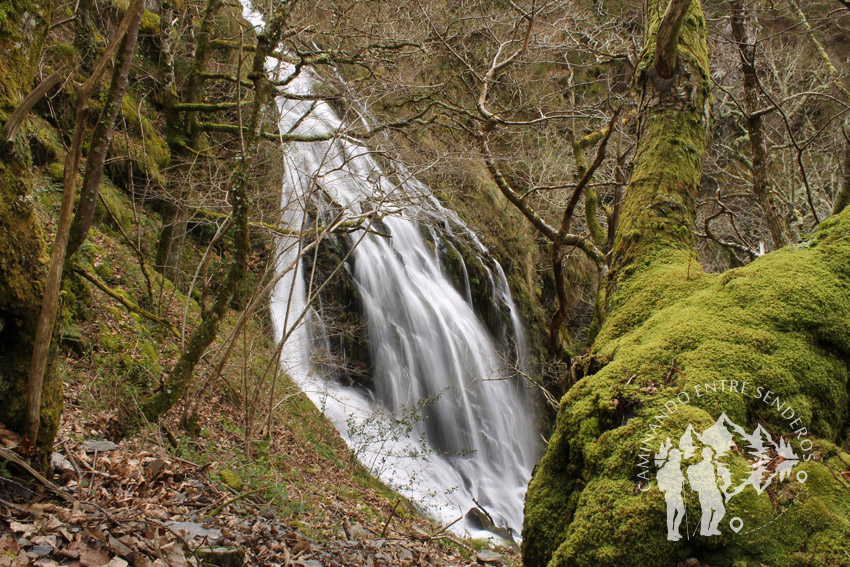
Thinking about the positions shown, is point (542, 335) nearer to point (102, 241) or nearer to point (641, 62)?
point (102, 241)

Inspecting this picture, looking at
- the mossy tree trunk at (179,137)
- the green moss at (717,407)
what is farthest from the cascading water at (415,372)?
the green moss at (717,407)

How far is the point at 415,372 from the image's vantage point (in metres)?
10.2

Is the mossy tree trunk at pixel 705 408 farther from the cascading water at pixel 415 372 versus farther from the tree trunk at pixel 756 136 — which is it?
the cascading water at pixel 415 372

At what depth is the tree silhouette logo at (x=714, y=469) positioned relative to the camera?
1662 mm

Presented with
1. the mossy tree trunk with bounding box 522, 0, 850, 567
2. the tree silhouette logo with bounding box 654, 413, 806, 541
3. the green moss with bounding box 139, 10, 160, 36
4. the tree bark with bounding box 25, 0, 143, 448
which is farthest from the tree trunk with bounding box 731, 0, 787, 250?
the green moss with bounding box 139, 10, 160, 36

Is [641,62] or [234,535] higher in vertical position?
[641,62]

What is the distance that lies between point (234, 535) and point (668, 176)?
343 centimetres

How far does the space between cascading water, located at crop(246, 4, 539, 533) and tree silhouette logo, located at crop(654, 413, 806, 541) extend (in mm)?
6410

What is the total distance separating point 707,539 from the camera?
5.37 feet

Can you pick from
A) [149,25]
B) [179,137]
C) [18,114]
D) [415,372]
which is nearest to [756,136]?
[18,114]

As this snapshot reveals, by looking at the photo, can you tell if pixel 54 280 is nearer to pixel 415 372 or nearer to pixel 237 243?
pixel 237 243

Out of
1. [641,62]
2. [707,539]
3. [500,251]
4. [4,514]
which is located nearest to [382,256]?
[500,251]

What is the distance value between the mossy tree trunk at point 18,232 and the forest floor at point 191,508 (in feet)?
0.82

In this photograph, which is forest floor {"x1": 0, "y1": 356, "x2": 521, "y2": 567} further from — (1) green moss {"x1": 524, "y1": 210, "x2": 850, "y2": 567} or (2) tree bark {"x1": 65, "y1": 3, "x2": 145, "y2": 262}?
(1) green moss {"x1": 524, "y1": 210, "x2": 850, "y2": 567}
